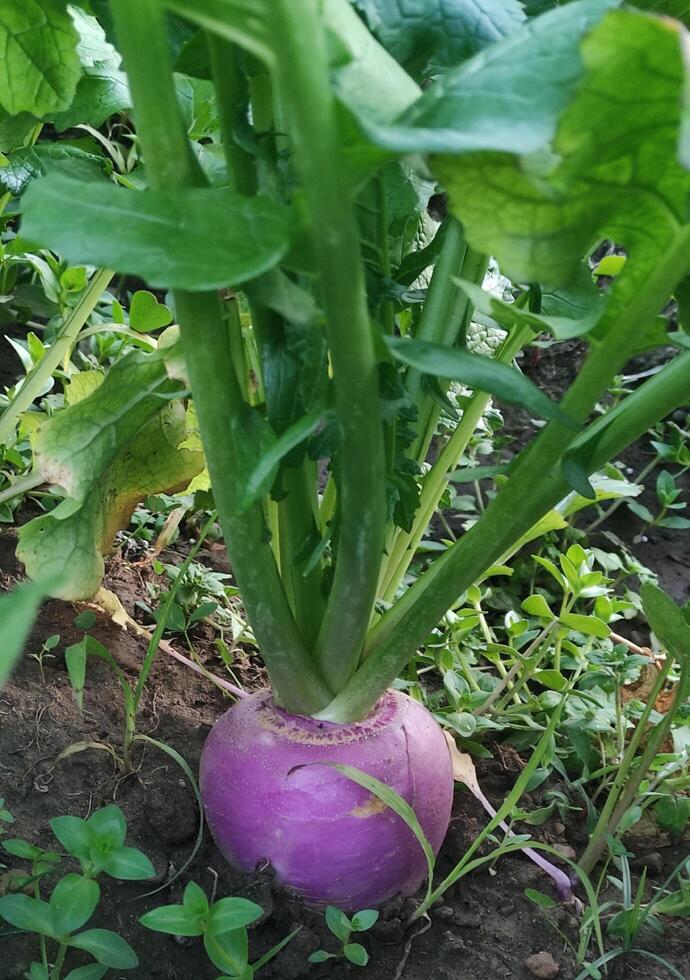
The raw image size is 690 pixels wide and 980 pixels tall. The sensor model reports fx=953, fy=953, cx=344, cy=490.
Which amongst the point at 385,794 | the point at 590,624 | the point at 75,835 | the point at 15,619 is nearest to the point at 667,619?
the point at 590,624

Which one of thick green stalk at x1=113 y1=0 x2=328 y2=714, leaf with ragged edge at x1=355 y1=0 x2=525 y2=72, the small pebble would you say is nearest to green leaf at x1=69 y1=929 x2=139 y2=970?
thick green stalk at x1=113 y1=0 x2=328 y2=714

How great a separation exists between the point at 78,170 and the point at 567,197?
1.43ft

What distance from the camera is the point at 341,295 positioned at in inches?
19.5

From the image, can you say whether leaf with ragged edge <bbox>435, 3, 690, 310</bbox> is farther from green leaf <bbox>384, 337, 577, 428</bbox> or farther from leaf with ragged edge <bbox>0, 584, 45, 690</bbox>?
leaf with ragged edge <bbox>0, 584, 45, 690</bbox>

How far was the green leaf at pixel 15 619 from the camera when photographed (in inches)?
10.8

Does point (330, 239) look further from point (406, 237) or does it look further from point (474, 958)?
point (474, 958)

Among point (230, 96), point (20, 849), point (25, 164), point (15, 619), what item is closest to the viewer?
point (15, 619)

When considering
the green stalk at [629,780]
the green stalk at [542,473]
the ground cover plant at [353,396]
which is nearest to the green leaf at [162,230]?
the ground cover plant at [353,396]

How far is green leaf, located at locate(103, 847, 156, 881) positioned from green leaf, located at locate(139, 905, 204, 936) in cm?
3

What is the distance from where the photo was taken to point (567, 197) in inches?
19.2

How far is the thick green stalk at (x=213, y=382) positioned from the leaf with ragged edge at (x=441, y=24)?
4.9 inches

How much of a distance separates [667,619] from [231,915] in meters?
0.41

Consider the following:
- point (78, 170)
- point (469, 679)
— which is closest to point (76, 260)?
point (78, 170)

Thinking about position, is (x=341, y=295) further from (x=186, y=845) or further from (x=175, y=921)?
(x=186, y=845)
